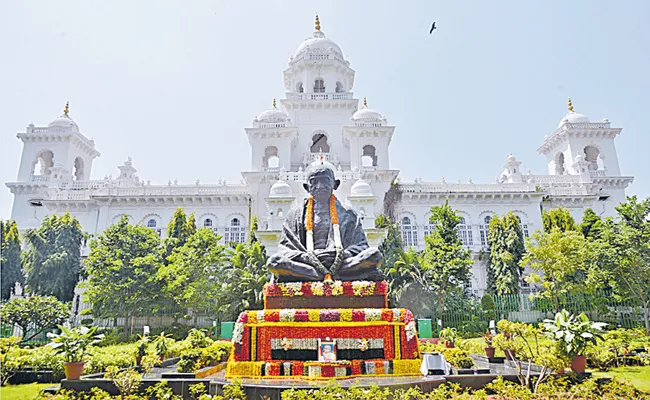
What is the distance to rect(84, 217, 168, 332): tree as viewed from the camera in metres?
21.9

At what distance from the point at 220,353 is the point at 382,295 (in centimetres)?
441

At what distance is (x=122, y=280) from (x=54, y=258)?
717 cm

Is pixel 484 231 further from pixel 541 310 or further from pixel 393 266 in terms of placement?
pixel 393 266

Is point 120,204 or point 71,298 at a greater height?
point 120,204

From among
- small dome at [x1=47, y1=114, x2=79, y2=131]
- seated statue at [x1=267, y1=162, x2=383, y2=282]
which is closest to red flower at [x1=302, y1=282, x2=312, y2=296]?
seated statue at [x1=267, y1=162, x2=383, y2=282]

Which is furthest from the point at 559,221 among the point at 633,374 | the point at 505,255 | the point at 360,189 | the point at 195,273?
the point at 195,273

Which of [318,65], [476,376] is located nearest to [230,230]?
[318,65]

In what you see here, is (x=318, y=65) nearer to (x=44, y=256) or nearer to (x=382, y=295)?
(x=44, y=256)

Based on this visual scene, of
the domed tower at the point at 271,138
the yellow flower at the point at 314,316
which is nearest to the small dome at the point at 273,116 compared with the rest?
the domed tower at the point at 271,138

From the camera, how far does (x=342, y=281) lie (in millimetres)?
9023

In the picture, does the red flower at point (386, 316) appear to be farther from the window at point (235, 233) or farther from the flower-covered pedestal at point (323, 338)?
the window at point (235, 233)

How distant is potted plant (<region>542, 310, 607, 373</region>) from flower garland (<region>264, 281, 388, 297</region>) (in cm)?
313

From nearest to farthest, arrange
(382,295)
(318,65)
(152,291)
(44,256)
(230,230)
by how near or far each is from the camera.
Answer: (382,295) → (152,291) → (44,256) → (230,230) → (318,65)

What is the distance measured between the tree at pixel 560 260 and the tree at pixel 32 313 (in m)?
22.6
